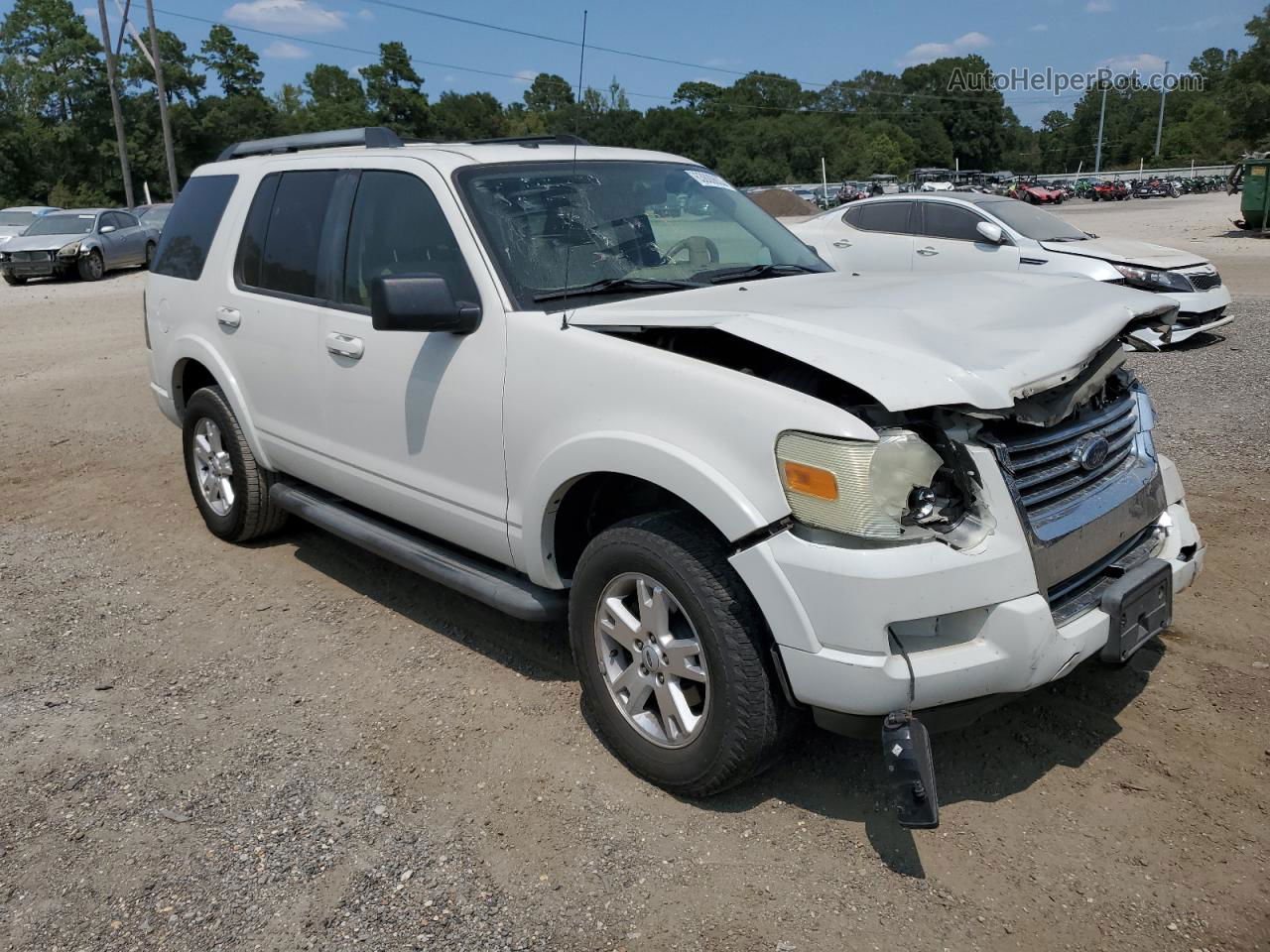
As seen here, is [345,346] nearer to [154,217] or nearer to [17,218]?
[154,217]

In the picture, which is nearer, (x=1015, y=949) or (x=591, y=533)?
(x=1015, y=949)

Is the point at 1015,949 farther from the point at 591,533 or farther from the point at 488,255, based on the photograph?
the point at 488,255

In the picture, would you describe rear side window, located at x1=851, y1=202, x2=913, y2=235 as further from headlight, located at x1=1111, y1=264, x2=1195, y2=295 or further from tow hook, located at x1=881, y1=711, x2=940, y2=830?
tow hook, located at x1=881, y1=711, x2=940, y2=830

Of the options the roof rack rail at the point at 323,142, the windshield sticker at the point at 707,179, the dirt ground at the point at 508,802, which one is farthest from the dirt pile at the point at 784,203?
the dirt ground at the point at 508,802

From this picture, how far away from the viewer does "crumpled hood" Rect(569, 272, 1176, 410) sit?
276cm

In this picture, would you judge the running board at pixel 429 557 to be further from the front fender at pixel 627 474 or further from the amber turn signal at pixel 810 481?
the amber turn signal at pixel 810 481

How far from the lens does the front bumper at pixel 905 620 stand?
8.86ft

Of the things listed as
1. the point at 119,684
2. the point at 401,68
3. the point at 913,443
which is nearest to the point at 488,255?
the point at 913,443

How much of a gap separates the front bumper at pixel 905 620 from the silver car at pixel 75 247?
2115cm

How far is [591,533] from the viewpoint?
12.4 feet

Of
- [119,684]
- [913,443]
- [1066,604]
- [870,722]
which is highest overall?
[913,443]

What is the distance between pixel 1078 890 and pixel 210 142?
8236 cm

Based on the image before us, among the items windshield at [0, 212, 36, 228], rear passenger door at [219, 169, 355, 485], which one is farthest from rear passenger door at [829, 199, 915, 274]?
windshield at [0, 212, 36, 228]

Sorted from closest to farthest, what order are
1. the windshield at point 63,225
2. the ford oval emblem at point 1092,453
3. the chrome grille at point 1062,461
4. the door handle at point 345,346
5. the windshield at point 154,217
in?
the chrome grille at point 1062,461 < the ford oval emblem at point 1092,453 < the door handle at point 345,346 < the windshield at point 63,225 < the windshield at point 154,217
